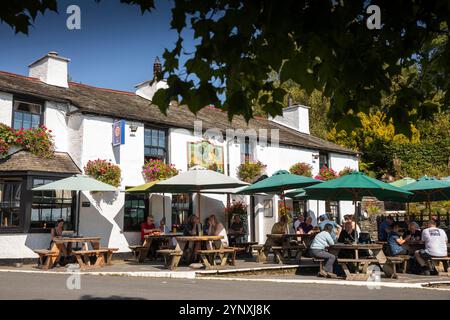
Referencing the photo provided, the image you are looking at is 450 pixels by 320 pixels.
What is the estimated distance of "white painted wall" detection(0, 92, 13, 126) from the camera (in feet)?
51.0

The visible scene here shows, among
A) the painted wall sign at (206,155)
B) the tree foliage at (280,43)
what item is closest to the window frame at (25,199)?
the painted wall sign at (206,155)

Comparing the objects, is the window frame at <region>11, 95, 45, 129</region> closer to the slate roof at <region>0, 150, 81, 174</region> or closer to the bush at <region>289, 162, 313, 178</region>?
the slate roof at <region>0, 150, 81, 174</region>

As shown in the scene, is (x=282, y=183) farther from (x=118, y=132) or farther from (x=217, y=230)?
(x=118, y=132)

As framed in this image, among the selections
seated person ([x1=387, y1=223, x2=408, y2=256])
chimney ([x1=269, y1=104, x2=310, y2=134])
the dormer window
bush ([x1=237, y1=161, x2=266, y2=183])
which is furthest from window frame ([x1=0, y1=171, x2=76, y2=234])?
chimney ([x1=269, y1=104, x2=310, y2=134])

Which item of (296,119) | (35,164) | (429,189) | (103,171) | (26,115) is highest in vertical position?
(296,119)

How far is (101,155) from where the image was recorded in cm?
1714

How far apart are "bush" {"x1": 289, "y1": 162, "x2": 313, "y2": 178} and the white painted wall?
12930mm

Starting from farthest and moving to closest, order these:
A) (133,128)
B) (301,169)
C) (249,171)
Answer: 1. (301,169)
2. (249,171)
3. (133,128)

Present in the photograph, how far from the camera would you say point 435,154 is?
31.9 meters

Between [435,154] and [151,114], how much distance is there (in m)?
21.3

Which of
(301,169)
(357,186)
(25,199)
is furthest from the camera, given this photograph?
(301,169)

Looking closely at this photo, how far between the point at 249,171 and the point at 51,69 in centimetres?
934

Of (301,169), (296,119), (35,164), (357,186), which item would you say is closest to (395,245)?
(357,186)
